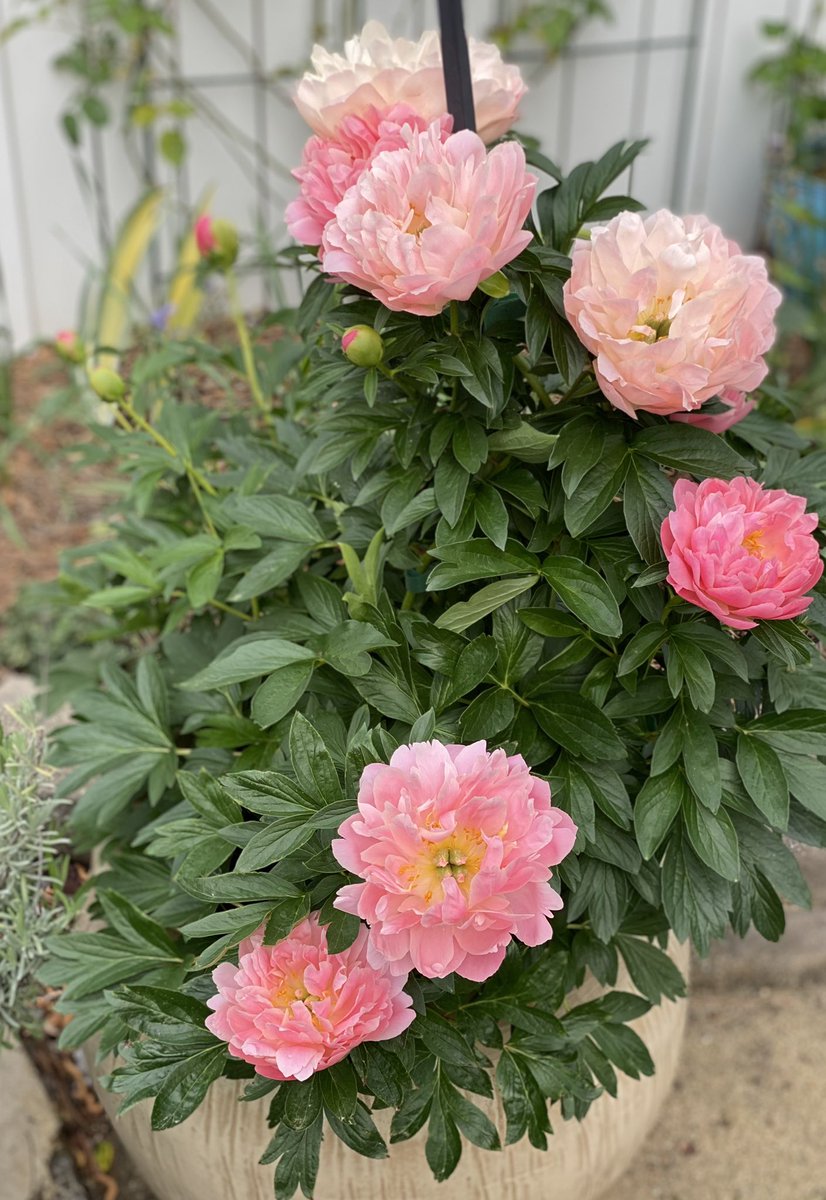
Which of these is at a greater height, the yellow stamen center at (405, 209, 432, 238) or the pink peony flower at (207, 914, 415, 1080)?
the yellow stamen center at (405, 209, 432, 238)

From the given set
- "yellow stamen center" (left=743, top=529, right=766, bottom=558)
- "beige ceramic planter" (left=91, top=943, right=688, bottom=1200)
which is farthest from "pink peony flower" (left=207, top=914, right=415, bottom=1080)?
"yellow stamen center" (left=743, top=529, right=766, bottom=558)

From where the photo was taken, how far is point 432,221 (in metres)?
0.65

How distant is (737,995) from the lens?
1537 millimetres

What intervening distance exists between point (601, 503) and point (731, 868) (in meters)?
0.24

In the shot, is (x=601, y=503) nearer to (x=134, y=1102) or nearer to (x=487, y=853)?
(x=487, y=853)

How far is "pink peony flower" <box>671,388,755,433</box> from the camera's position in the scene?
0.76m

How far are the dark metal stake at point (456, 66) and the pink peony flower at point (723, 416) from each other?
0.78ft

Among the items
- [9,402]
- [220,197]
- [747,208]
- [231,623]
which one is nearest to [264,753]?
[231,623]

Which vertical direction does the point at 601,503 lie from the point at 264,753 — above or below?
above

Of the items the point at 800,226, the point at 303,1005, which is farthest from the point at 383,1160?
the point at 800,226

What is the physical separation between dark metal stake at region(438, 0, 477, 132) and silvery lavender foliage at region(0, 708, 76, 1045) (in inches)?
22.3

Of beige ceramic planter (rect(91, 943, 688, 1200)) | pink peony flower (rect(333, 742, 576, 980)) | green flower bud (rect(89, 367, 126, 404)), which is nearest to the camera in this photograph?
pink peony flower (rect(333, 742, 576, 980))

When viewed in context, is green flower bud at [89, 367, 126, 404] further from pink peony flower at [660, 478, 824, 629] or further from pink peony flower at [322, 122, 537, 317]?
pink peony flower at [660, 478, 824, 629]

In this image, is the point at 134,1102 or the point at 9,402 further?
the point at 9,402
